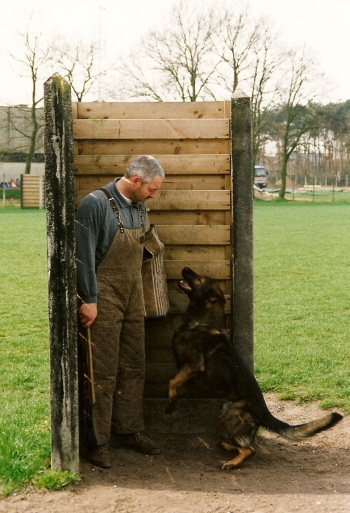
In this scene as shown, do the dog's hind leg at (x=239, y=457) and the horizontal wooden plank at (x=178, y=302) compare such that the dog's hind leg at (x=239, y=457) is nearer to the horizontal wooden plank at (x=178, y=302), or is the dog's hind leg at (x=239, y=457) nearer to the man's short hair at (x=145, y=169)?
the horizontal wooden plank at (x=178, y=302)

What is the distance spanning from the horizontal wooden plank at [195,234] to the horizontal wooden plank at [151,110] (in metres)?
0.92

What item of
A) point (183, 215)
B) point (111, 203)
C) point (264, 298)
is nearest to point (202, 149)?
point (183, 215)

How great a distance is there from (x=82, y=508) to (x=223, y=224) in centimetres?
259

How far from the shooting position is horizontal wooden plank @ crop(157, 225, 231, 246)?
19.2ft

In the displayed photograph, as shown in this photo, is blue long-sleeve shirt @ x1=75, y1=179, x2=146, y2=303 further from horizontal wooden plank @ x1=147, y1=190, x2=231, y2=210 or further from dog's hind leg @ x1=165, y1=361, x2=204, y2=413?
dog's hind leg @ x1=165, y1=361, x2=204, y2=413

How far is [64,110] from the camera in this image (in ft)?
15.2

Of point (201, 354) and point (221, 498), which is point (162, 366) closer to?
point (201, 354)

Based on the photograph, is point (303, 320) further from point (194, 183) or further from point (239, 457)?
point (239, 457)

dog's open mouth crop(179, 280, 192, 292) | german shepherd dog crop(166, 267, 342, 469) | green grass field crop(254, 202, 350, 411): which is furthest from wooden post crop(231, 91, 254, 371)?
green grass field crop(254, 202, 350, 411)

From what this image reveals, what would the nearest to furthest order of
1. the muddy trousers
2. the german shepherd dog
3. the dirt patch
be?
the dirt patch → the muddy trousers → the german shepherd dog

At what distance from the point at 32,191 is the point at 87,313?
42.9 metres

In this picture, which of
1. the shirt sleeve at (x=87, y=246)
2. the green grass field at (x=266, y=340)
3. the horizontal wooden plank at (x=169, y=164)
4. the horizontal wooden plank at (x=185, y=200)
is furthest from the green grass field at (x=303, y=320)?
the shirt sleeve at (x=87, y=246)

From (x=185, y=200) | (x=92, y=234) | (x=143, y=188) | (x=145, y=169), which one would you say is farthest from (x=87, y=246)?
(x=185, y=200)

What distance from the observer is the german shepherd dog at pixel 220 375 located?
5.44m
